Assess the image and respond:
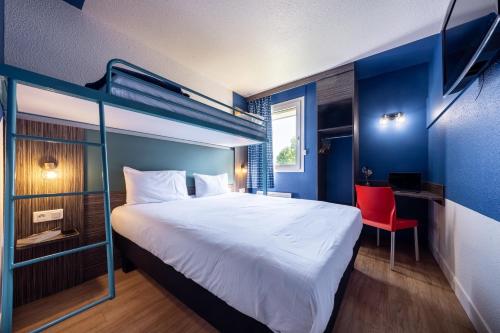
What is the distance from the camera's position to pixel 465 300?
1.31 metres

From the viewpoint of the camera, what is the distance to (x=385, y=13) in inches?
70.4

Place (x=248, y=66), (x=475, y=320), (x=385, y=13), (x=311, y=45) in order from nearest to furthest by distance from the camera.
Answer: (x=475, y=320), (x=385, y=13), (x=311, y=45), (x=248, y=66)

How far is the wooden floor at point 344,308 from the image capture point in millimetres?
1183

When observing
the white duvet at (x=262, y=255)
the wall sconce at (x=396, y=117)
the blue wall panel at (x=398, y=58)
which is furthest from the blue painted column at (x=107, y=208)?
the wall sconce at (x=396, y=117)

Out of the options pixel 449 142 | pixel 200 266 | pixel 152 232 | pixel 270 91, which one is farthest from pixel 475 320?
pixel 270 91

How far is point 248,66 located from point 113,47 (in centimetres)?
174

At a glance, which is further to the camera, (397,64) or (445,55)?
(397,64)

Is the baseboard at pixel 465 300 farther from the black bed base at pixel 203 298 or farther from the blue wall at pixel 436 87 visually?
the blue wall at pixel 436 87

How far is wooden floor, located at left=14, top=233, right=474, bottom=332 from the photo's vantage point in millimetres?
1183

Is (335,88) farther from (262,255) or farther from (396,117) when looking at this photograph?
(262,255)

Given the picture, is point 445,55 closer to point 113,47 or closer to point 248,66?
point 248,66

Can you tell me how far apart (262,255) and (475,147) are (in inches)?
64.7

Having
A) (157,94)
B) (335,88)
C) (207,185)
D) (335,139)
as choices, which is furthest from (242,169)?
(157,94)

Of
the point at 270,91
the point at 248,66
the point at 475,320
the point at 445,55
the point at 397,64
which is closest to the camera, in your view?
the point at 475,320
